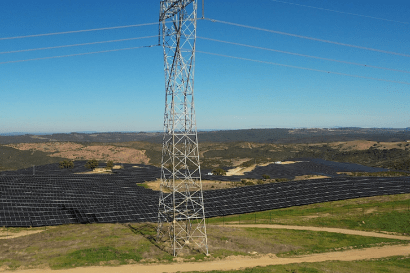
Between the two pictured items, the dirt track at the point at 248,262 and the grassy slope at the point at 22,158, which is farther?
the grassy slope at the point at 22,158

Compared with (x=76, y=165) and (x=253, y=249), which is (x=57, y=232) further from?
(x=76, y=165)

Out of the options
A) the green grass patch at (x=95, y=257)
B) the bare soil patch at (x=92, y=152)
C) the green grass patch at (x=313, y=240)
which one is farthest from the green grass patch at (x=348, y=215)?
the bare soil patch at (x=92, y=152)

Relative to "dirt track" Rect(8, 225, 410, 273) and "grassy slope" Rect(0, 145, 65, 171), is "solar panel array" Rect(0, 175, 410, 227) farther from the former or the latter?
"grassy slope" Rect(0, 145, 65, 171)

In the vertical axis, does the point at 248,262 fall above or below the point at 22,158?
above

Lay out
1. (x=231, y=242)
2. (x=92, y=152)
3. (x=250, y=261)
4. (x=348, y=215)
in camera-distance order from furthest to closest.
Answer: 1. (x=92, y=152)
2. (x=348, y=215)
3. (x=231, y=242)
4. (x=250, y=261)

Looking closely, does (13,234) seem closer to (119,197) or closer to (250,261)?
(119,197)

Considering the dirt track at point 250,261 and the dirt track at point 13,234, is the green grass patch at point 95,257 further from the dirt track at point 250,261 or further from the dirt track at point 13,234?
the dirt track at point 13,234

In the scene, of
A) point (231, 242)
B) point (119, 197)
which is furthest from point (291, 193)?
point (119, 197)

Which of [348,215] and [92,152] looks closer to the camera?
[348,215]
